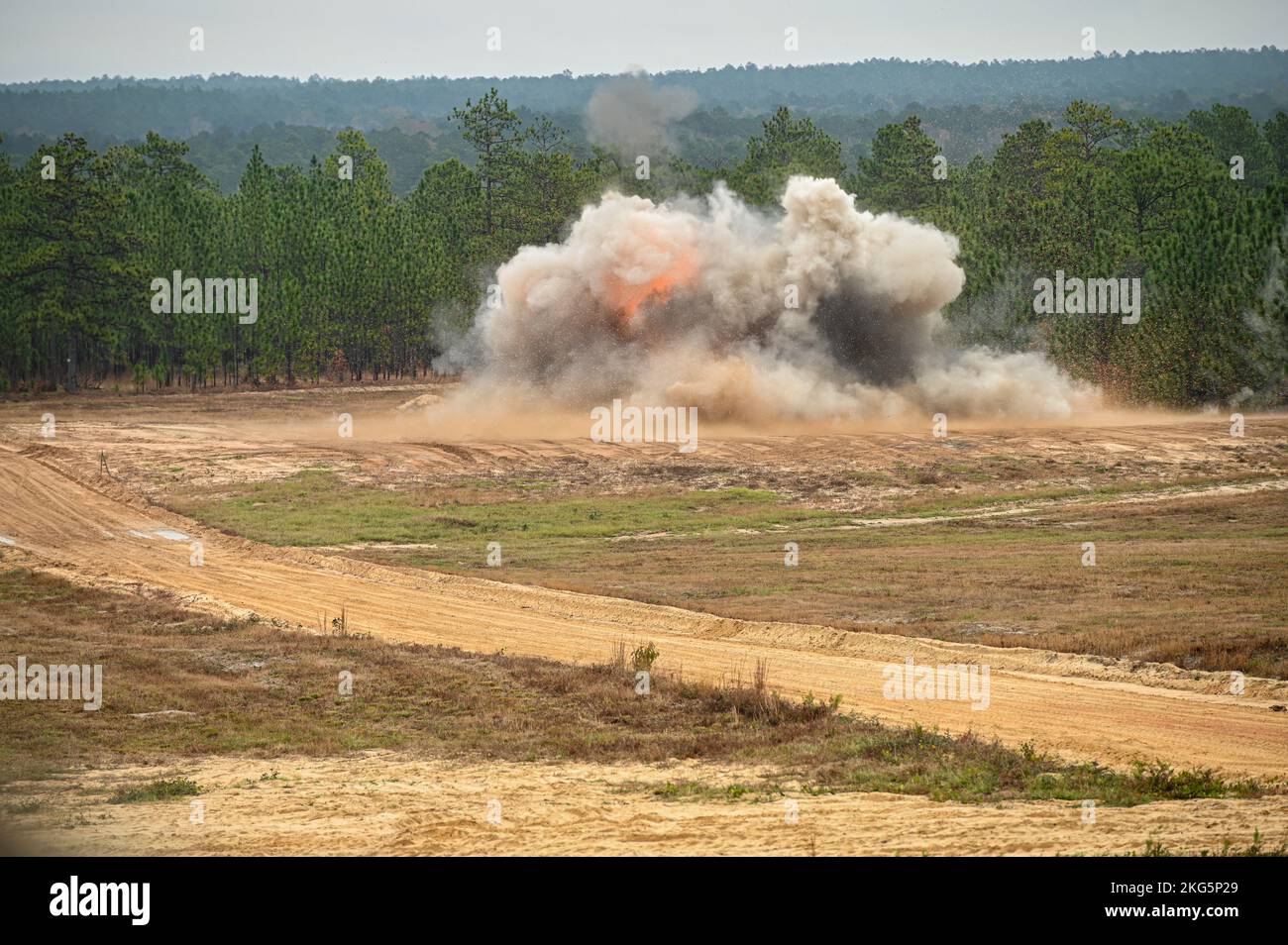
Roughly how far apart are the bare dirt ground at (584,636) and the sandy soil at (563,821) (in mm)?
50

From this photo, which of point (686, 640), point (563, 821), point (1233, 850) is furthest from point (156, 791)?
point (686, 640)

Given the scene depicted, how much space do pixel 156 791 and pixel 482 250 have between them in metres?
75.4

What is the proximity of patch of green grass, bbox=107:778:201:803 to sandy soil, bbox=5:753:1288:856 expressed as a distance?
6.6 inches

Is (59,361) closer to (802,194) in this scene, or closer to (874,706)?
(802,194)

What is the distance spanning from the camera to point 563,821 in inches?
553

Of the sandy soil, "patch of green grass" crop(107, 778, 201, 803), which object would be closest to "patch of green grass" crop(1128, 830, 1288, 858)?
the sandy soil

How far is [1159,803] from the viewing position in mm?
14852

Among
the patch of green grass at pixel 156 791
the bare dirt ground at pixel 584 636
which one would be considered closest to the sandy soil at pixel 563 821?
the bare dirt ground at pixel 584 636

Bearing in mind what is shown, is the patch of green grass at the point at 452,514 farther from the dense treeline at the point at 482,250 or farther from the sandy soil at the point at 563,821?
the dense treeline at the point at 482,250

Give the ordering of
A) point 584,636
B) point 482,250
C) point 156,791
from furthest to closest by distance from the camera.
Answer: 1. point 482,250
2. point 584,636
3. point 156,791

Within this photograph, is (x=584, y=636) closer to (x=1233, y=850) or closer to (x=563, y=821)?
(x=563, y=821)

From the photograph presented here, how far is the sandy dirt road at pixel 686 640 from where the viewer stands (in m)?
18.6
